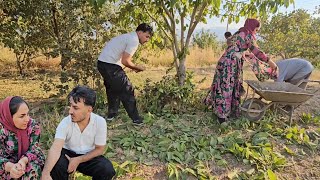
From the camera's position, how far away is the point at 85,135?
2682 mm

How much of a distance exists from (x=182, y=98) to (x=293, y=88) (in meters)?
1.58

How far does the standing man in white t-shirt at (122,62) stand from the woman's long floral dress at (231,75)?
1.07m

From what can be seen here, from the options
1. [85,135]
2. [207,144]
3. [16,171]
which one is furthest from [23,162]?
[207,144]

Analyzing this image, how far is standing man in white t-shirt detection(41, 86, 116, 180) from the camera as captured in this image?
2.54 metres

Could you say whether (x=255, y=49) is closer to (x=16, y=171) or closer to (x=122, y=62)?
(x=122, y=62)

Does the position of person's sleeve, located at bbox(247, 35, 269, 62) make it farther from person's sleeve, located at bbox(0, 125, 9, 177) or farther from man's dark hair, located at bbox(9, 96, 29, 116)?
person's sleeve, located at bbox(0, 125, 9, 177)

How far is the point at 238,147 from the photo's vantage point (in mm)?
3828

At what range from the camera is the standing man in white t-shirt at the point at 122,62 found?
4090 mm

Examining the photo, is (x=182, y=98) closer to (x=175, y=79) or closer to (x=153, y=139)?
(x=175, y=79)

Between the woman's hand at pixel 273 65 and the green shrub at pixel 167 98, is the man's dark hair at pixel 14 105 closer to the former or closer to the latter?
the green shrub at pixel 167 98

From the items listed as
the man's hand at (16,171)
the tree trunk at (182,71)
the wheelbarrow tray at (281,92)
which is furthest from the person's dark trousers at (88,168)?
the tree trunk at (182,71)

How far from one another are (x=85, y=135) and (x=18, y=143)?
0.51 m

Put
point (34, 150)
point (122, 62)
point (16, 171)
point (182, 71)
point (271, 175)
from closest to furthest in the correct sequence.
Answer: point (16, 171) < point (34, 150) < point (271, 175) < point (122, 62) < point (182, 71)

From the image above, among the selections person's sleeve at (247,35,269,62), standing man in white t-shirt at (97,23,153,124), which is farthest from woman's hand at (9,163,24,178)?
person's sleeve at (247,35,269,62)
